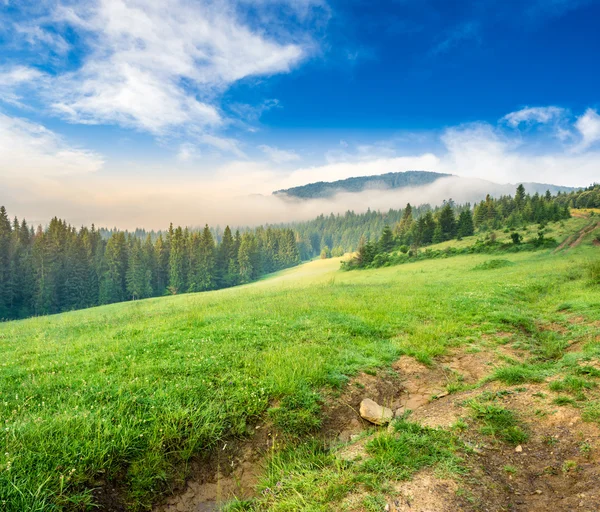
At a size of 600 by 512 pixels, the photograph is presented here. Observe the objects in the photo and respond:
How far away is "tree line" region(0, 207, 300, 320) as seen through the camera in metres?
59.2

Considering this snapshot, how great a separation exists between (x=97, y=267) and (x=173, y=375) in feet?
245

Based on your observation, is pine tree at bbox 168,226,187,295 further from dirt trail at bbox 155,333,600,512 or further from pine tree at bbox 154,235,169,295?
dirt trail at bbox 155,333,600,512

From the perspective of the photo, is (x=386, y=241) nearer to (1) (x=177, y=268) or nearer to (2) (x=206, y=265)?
(2) (x=206, y=265)

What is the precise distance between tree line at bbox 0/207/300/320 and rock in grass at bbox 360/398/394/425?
71660mm

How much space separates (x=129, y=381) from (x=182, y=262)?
74500 millimetres

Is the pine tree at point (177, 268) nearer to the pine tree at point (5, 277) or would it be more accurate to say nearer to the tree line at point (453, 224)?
the pine tree at point (5, 277)

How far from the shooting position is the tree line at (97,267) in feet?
194

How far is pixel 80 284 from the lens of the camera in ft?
208

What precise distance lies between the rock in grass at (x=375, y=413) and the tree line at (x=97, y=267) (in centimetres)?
7166

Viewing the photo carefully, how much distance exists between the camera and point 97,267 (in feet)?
225

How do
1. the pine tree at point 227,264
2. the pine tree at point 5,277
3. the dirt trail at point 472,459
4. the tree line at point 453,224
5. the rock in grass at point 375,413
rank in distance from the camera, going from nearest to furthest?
the dirt trail at point 472,459
the rock in grass at point 375,413
the pine tree at point 5,277
the tree line at point 453,224
the pine tree at point 227,264

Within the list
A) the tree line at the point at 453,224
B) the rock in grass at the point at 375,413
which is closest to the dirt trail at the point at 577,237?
the tree line at the point at 453,224

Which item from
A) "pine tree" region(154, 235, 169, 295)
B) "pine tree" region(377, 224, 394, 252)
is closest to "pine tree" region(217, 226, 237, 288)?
"pine tree" region(154, 235, 169, 295)

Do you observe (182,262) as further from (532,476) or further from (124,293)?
(532,476)
